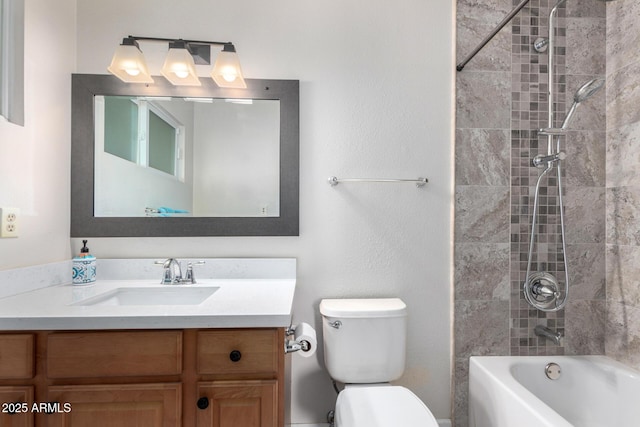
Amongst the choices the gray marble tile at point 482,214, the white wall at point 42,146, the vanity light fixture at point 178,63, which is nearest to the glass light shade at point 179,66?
the vanity light fixture at point 178,63

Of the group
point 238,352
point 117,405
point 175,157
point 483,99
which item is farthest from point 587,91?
point 117,405

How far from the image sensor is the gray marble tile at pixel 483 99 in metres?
1.63

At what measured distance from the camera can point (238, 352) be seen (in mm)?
1033

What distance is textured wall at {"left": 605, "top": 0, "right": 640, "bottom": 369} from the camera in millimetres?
1492

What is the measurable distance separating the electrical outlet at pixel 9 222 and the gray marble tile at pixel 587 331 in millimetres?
2473

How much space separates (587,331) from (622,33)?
56.6 inches

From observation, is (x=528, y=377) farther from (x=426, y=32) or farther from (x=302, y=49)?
(x=302, y=49)

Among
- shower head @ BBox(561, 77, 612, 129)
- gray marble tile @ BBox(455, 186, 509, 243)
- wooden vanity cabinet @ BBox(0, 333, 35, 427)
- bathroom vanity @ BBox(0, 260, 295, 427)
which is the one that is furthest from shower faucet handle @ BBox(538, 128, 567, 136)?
wooden vanity cabinet @ BBox(0, 333, 35, 427)

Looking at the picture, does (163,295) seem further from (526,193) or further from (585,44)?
(585,44)

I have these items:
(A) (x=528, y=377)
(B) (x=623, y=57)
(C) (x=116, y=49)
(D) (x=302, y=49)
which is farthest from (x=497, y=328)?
(C) (x=116, y=49)

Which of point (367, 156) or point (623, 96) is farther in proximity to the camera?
point (367, 156)

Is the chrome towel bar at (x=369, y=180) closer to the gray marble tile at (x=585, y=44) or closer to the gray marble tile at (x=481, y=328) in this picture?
the gray marble tile at (x=481, y=328)

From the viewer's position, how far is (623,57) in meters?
1.56

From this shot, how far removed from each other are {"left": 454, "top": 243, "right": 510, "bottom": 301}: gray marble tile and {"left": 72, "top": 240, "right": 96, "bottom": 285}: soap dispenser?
1737mm
